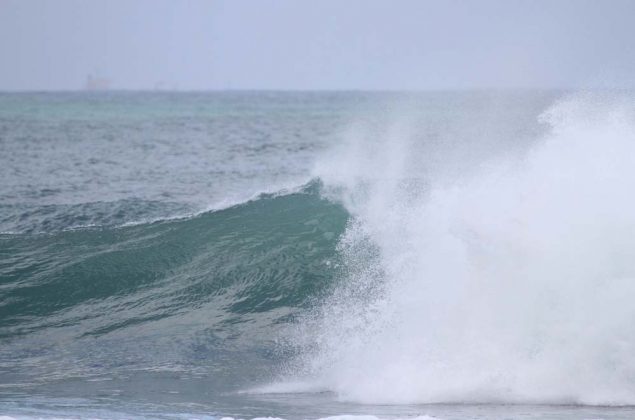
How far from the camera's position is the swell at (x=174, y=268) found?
38.2 ft

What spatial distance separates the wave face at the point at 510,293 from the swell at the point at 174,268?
1.81 metres

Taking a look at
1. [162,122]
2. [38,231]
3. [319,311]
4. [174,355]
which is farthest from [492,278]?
[162,122]

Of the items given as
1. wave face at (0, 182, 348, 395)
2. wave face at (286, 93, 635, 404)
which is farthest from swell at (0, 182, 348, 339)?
wave face at (286, 93, 635, 404)

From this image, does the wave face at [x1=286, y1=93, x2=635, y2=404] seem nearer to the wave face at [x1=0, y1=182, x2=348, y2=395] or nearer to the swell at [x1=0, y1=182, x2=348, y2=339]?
the wave face at [x1=0, y1=182, x2=348, y2=395]

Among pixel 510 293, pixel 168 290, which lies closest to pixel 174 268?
pixel 168 290

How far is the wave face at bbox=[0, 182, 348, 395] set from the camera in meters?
9.93

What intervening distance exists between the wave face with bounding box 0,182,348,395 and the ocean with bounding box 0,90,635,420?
0.13 ft

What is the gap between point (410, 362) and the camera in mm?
8414

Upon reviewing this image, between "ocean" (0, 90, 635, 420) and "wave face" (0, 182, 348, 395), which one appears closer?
"ocean" (0, 90, 635, 420)

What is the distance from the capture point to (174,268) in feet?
43.8

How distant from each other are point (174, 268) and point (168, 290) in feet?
2.91

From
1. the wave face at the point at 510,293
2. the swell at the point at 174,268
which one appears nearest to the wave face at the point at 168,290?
the swell at the point at 174,268

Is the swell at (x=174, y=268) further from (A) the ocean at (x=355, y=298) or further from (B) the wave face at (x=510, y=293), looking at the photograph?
(B) the wave face at (x=510, y=293)

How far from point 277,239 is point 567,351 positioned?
697cm
